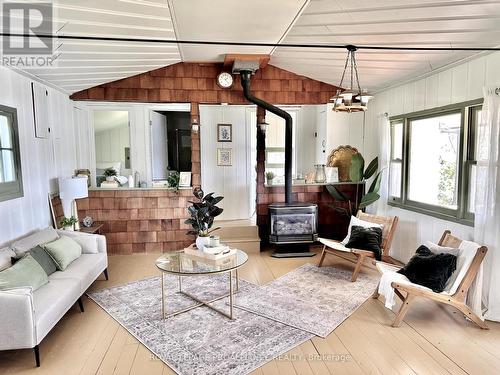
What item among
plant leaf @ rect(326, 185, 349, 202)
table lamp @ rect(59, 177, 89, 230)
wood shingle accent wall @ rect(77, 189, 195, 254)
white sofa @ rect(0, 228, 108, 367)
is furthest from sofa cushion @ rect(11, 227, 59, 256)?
plant leaf @ rect(326, 185, 349, 202)

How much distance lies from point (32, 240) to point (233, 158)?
11.2ft

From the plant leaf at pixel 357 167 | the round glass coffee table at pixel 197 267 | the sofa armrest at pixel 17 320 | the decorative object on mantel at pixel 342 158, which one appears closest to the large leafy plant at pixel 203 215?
the round glass coffee table at pixel 197 267

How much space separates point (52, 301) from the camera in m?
2.66

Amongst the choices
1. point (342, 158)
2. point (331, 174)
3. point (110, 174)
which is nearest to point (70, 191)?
point (110, 174)

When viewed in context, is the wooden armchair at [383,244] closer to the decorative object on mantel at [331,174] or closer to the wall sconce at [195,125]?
Result: the decorative object on mantel at [331,174]

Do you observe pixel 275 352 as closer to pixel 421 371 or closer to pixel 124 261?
pixel 421 371

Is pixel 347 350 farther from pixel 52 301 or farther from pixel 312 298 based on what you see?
pixel 52 301

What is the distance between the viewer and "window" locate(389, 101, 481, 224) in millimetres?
3598

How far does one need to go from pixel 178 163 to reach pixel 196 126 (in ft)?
3.39

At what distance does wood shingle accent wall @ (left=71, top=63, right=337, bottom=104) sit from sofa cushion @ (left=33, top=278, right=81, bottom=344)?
3.12 m

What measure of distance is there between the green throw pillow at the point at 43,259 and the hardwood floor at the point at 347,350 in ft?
1.59

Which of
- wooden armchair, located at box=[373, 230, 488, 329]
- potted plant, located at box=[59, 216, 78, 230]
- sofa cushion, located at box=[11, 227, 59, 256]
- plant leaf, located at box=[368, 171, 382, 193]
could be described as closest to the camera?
wooden armchair, located at box=[373, 230, 488, 329]

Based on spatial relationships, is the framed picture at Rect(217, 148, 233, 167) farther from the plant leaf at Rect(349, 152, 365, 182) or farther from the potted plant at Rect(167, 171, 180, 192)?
the plant leaf at Rect(349, 152, 365, 182)

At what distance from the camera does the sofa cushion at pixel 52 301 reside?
2457 millimetres
